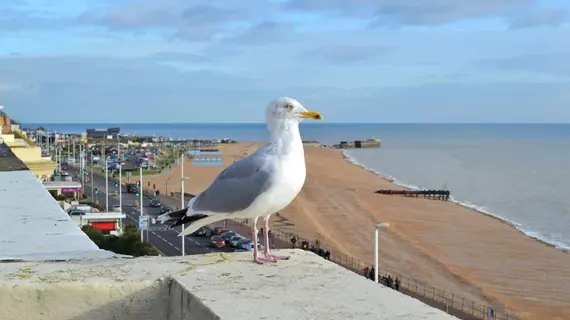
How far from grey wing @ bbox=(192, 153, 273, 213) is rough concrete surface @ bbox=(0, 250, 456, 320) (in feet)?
1.97

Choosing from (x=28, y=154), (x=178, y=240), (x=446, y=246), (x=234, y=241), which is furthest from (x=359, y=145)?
(x=28, y=154)

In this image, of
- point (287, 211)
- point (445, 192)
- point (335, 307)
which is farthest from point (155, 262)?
point (445, 192)

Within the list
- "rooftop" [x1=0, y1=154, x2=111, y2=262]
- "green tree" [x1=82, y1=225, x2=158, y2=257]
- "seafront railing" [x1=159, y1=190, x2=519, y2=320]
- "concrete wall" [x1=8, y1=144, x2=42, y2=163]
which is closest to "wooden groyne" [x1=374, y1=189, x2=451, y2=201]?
"seafront railing" [x1=159, y1=190, x2=519, y2=320]

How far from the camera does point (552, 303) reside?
68.4 feet

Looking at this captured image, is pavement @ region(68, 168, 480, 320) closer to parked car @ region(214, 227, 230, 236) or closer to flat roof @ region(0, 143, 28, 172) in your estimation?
parked car @ region(214, 227, 230, 236)

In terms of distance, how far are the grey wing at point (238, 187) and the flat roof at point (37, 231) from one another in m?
0.71

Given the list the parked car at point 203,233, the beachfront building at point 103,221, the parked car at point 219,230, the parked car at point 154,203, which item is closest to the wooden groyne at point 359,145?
the parked car at point 154,203

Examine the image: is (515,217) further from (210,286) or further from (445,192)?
(210,286)

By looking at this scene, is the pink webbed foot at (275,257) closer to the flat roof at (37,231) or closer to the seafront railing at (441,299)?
the flat roof at (37,231)

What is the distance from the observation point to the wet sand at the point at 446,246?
22.3m

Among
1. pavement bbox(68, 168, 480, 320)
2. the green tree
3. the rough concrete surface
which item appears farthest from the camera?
pavement bbox(68, 168, 480, 320)

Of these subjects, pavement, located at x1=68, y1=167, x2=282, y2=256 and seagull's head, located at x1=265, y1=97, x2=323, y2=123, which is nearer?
seagull's head, located at x1=265, y1=97, x2=323, y2=123

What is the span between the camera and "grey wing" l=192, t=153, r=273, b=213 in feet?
13.5

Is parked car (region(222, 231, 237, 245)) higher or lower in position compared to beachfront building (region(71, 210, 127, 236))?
lower
